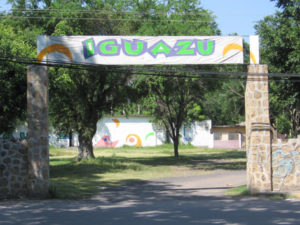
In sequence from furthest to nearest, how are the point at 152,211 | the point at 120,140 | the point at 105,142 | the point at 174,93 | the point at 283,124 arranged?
1. the point at 105,142
2. the point at 120,140
3. the point at 283,124
4. the point at 174,93
5. the point at 152,211

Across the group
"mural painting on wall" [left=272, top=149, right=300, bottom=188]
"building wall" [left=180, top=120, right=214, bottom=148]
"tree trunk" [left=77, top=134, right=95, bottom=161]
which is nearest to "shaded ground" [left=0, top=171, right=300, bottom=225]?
"mural painting on wall" [left=272, top=149, right=300, bottom=188]

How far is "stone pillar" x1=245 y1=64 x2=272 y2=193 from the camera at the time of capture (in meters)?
13.2

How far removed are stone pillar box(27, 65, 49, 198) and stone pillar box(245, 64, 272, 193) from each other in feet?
21.9

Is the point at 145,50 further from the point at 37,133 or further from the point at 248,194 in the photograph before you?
the point at 248,194

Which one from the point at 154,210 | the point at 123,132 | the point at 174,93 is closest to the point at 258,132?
the point at 154,210

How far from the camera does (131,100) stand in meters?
28.6

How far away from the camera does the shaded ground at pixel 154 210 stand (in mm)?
8828

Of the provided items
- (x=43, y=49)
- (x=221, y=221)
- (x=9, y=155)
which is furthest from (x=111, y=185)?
(x=221, y=221)

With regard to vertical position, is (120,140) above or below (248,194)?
above

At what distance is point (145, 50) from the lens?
44.9 ft

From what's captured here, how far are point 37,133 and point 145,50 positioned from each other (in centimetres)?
451

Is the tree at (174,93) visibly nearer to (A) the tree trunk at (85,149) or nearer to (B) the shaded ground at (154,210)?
(A) the tree trunk at (85,149)

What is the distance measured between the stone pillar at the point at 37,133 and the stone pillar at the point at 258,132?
Answer: 6.66 meters

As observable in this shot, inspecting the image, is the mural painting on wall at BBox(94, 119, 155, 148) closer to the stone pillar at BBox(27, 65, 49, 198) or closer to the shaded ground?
the shaded ground
